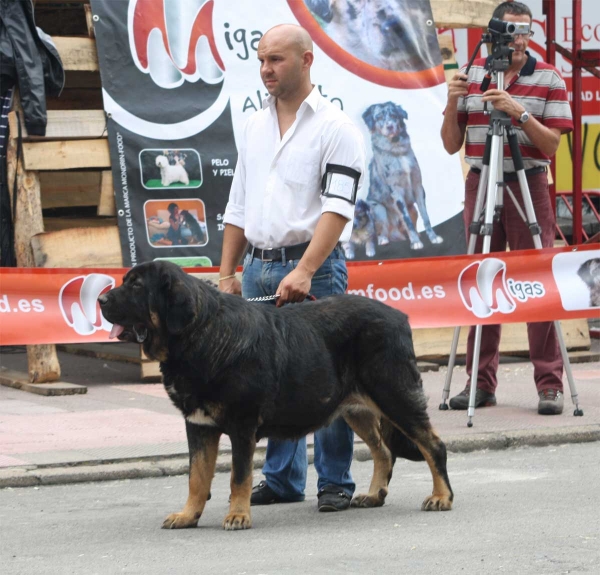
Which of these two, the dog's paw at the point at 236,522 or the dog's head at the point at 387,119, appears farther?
the dog's head at the point at 387,119

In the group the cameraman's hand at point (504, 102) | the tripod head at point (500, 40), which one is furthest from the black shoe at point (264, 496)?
the tripod head at point (500, 40)

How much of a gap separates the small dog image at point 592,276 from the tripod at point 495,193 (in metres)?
0.58

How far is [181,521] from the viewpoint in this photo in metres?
5.54

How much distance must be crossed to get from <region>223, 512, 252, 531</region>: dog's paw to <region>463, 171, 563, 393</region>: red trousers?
355cm

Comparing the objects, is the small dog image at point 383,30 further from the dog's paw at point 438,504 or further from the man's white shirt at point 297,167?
the dog's paw at point 438,504

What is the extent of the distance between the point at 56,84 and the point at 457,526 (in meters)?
5.80

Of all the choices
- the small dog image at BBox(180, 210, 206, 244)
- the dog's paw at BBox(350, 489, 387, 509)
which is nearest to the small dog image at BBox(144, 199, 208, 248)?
the small dog image at BBox(180, 210, 206, 244)

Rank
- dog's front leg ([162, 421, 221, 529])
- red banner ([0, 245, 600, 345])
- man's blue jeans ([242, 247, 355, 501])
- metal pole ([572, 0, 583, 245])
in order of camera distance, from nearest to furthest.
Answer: dog's front leg ([162, 421, 221, 529]), man's blue jeans ([242, 247, 355, 501]), red banner ([0, 245, 600, 345]), metal pole ([572, 0, 583, 245])

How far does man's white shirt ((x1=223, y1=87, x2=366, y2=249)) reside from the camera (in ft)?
19.0

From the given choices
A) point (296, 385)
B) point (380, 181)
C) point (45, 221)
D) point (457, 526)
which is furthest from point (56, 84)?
point (457, 526)

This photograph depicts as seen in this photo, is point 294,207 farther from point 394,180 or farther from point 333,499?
point 394,180

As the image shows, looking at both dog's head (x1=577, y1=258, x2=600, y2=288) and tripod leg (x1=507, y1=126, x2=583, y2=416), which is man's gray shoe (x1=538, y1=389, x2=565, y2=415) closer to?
tripod leg (x1=507, y1=126, x2=583, y2=416)

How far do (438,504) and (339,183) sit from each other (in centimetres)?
159

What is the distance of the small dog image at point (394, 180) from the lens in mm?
11104
